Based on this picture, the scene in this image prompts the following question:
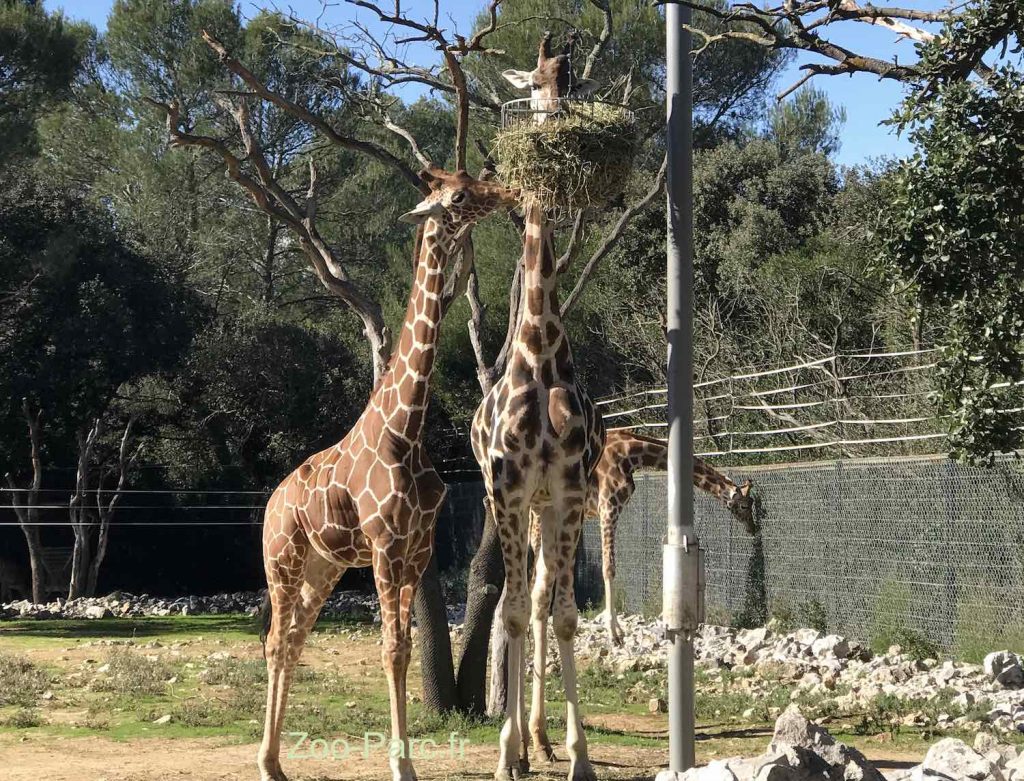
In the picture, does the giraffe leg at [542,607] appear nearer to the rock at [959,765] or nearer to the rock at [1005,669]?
the rock at [959,765]

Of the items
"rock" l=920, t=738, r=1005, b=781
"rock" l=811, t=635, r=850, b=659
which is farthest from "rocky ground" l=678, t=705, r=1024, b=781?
"rock" l=811, t=635, r=850, b=659

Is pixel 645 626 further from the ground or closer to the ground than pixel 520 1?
closer to the ground

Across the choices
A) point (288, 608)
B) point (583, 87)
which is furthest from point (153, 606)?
point (583, 87)

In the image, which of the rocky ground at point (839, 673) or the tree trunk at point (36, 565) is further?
the tree trunk at point (36, 565)

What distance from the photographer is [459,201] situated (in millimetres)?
7770

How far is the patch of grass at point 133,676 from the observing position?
454 inches

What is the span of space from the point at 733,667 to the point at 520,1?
47.1 ft

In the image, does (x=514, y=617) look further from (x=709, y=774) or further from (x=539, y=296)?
(x=709, y=774)

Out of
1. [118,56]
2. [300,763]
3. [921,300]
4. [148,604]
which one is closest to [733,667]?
[300,763]

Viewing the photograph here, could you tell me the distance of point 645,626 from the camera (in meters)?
15.4

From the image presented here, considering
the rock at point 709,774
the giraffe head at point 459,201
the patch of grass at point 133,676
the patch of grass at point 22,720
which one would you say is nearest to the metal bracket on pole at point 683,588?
the rock at point 709,774

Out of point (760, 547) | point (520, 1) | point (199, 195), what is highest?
point (520, 1)

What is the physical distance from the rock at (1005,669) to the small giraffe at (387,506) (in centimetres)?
523

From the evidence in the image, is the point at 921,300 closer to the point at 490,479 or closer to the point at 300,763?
the point at 490,479
